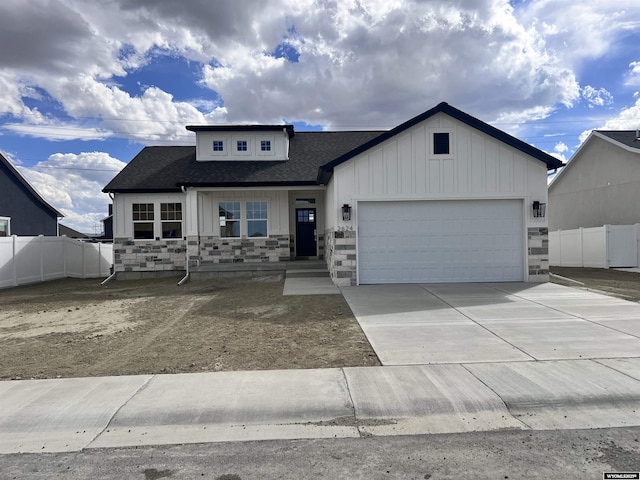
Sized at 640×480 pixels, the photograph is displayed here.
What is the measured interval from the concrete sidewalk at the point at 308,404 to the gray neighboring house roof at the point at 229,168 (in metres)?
11.8

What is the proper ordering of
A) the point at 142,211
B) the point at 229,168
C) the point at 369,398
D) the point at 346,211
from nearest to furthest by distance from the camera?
the point at 369,398 < the point at 346,211 < the point at 229,168 < the point at 142,211

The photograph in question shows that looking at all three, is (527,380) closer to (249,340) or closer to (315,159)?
(249,340)

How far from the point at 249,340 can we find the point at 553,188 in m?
26.6

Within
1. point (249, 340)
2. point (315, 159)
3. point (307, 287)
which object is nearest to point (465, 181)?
point (307, 287)

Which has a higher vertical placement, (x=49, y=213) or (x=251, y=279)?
(x=49, y=213)

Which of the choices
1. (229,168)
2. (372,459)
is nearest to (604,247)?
(229,168)

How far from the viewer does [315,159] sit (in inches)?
734

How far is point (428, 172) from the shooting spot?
42.7 ft

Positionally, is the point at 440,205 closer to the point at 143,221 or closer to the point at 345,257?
the point at 345,257

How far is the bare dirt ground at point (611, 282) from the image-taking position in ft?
37.8

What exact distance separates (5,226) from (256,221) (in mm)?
13310

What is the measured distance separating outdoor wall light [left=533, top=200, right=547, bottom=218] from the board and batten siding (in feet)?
2.69

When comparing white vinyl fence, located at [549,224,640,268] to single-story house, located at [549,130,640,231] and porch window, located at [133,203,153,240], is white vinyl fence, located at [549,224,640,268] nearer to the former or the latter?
single-story house, located at [549,130,640,231]

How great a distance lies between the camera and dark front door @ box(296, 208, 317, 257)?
18812 mm
